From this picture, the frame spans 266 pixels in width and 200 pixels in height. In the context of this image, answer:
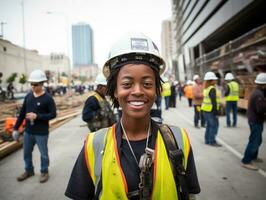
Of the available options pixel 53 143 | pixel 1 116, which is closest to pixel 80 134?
pixel 53 143

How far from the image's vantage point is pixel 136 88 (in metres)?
1.47

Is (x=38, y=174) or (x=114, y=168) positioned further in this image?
(x=38, y=174)

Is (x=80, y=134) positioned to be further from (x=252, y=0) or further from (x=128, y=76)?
(x=252, y=0)

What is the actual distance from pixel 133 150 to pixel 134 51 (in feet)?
2.11

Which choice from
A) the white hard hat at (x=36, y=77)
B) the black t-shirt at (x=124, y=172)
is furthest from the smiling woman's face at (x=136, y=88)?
the white hard hat at (x=36, y=77)

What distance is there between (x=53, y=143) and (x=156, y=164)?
7.22 m

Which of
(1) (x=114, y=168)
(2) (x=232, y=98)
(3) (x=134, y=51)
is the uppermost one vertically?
(3) (x=134, y=51)

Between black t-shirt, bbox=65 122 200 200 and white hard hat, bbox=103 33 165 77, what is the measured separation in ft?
1.54

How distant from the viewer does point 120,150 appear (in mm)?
1455

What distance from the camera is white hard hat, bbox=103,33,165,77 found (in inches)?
59.3

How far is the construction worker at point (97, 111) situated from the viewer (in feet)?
15.6

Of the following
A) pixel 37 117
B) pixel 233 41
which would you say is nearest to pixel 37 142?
pixel 37 117

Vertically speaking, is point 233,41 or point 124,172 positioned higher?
point 233,41

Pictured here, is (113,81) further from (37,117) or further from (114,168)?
(37,117)
